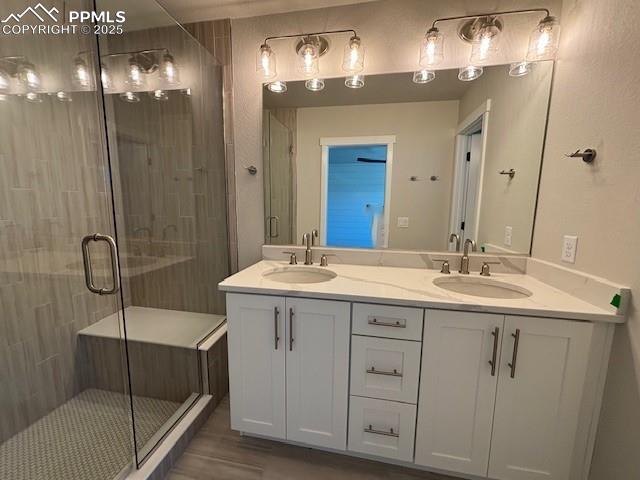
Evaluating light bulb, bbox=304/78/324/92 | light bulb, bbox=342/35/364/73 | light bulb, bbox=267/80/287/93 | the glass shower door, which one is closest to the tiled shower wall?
the glass shower door

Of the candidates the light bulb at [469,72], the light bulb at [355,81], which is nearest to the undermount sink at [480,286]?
the light bulb at [469,72]

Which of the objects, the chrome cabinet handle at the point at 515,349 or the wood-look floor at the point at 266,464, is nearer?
the chrome cabinet handle at the point at 515,349

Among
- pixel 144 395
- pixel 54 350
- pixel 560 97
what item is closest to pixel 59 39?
pixel 54 350

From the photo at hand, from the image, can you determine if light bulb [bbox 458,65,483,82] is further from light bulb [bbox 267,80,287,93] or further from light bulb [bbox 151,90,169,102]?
light bulb [bbox 151,90,169,102]

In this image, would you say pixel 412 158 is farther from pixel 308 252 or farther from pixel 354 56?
pixel 308 252

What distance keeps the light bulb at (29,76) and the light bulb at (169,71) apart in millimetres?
605

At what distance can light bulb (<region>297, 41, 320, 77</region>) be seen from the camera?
1521 millimetres

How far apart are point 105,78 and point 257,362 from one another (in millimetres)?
1912

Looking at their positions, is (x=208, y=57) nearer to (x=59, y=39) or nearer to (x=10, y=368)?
(x=59, y=39)

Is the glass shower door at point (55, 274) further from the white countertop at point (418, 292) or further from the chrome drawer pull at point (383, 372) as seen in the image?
the chrome drawer pull at point (383, 372)

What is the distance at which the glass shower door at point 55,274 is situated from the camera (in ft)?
4.27

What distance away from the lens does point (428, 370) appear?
1.12 metres

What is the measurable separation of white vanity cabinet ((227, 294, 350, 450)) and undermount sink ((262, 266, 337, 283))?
1.20ft

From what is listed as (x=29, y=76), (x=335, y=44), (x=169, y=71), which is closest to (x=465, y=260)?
(x=335, y=44)
